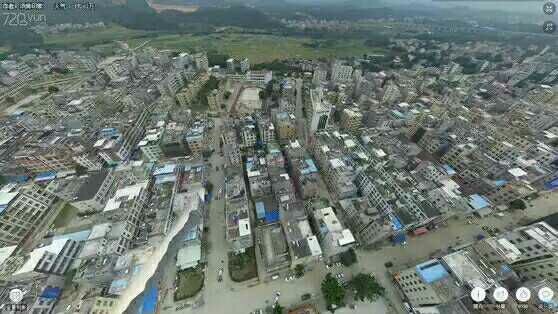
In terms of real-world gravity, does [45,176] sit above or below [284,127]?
below

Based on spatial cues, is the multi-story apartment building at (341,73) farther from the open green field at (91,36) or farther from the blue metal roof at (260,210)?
the open green field at (91,36)

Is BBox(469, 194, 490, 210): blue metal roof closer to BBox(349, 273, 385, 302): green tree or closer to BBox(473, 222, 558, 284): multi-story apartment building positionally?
BBox(473, 222, 558, 284): multi-story apartment building

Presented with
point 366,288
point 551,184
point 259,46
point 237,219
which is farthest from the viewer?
point 259,46

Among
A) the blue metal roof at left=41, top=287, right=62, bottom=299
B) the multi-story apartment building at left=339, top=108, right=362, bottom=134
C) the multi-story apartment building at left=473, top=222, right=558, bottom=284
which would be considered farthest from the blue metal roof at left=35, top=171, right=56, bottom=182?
the multi-story apartment building at left=473, top=222, right=558, bottom=284

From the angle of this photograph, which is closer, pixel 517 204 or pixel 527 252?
pixel 527 252

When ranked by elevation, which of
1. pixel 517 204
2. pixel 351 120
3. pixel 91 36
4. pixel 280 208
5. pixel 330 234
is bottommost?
pixel 517 204

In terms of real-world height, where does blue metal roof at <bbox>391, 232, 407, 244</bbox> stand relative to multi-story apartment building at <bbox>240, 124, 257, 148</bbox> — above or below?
below

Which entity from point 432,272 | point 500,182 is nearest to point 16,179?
point 432,272

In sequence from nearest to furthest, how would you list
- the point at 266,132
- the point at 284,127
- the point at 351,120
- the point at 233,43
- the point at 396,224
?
the point at 396,224 < the point at 266,132 < the point at 284,127 < the point at 351,120 < the point at 233,43

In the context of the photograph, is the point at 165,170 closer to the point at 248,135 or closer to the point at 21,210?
the point at 248,135
